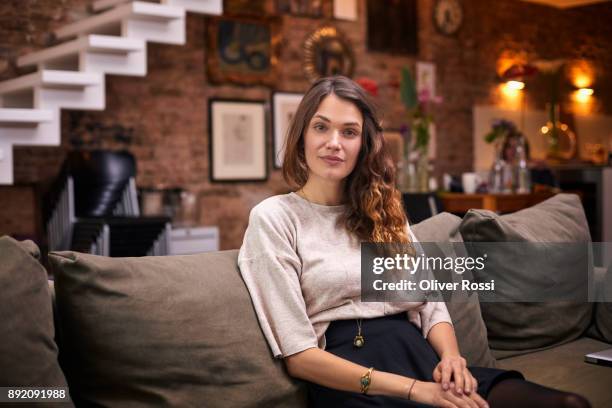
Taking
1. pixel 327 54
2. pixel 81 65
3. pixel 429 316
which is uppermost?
pixel 327 54

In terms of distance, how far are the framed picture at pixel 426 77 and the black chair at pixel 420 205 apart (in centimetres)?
309

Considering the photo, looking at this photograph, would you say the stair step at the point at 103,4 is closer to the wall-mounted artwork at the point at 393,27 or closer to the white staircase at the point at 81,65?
the white staircase at the point at 81,65

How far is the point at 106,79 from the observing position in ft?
19.9

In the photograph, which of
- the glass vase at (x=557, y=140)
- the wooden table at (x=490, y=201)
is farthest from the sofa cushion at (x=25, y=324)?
the glass vase at (x=557, y=140)

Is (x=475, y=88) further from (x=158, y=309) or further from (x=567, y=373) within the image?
(x=158, y=309)

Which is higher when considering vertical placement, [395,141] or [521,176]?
[395,141]

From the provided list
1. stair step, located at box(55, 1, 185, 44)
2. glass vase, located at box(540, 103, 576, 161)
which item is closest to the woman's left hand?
stair step, located at box(55, 1, 185, 44)

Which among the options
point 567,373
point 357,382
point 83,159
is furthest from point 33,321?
point 83,159

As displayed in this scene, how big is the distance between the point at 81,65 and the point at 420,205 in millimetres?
2520

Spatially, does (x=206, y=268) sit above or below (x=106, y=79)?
below

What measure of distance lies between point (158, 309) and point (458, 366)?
73cm

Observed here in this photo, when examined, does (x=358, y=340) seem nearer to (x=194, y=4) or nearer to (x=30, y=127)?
(x=30, y=127)

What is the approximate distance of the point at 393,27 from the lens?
316 inches

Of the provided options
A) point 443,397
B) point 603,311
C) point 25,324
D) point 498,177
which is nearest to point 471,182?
point 498,177
